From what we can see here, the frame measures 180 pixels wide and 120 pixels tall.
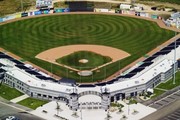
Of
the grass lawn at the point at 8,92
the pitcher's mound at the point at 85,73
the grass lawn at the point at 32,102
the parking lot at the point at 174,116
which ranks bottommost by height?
the parking lot at the point at 174,116

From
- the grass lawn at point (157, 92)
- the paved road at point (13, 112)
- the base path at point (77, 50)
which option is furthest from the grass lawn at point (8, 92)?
the grass lawn at point (157, 92)

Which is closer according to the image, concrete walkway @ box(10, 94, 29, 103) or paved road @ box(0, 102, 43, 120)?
paved road @ box(0, 102, 43, 120)

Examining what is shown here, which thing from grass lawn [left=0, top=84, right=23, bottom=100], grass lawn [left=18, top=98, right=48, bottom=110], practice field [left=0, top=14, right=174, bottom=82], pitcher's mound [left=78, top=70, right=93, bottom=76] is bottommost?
grass lawn [left=18, top=98, right=48, bottom=110]

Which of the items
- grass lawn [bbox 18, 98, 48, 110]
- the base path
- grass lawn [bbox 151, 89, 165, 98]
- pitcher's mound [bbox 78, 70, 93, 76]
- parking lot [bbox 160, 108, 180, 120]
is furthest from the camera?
the base path

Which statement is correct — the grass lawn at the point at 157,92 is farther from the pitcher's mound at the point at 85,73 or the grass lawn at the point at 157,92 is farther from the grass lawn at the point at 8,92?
the grass lawn at the point at 8,92

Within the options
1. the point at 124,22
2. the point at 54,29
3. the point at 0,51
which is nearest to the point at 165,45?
the point at 124,22

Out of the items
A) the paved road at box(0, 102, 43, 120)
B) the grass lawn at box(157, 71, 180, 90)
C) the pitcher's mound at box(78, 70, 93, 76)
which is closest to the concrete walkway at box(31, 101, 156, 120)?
the paved road at box(0, 102, 43, 120)

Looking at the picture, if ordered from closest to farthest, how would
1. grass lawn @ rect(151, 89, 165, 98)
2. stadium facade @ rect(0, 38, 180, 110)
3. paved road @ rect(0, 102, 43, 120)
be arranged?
paved road @ rect(0, 102, 43, 120)
stadium facade @ rect(0, 38, 180, 110)
grass lawn @ rect(151, 89, 165, 98)

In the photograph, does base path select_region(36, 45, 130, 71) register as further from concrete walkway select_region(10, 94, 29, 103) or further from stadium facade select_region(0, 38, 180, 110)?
concrete walkway select_region(10, 94, 29, 103)
